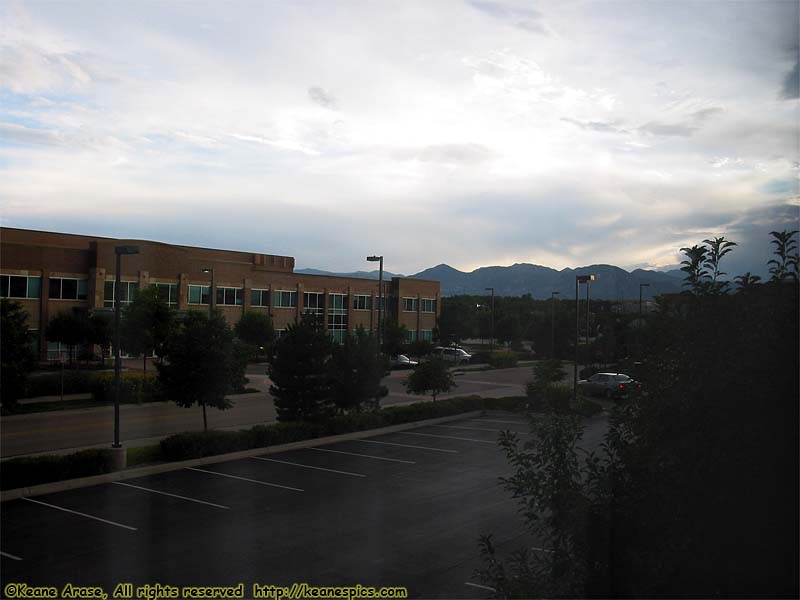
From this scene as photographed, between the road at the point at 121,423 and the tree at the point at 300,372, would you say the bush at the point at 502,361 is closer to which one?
the road at the point at 121,423

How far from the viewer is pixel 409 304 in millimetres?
59906

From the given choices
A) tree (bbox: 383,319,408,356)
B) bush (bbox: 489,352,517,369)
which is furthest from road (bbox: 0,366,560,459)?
tree (bbox: 383,319,408,356)

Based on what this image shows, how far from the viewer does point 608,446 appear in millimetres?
4875

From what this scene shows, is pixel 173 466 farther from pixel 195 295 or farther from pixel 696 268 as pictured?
pixel 195 295

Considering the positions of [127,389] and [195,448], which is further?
[127,389]

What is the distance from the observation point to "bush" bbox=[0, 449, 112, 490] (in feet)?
38.9

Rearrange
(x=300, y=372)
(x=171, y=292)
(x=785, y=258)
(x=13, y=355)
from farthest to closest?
(x=171, y=292) < (x=300, y=372) < (x=13, y=355) < (x=785, y=258)

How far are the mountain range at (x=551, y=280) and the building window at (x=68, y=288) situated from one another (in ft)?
62.9

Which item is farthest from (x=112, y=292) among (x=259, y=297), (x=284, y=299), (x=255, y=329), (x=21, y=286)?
(x=284, y=299)

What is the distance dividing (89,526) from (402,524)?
4570 millimetres

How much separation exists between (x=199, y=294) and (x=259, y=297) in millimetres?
6400

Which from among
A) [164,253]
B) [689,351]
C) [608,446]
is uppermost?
[164,253]

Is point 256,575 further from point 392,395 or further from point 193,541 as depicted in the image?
point 392,395

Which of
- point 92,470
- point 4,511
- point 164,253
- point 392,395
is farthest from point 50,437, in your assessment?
point 164,253
